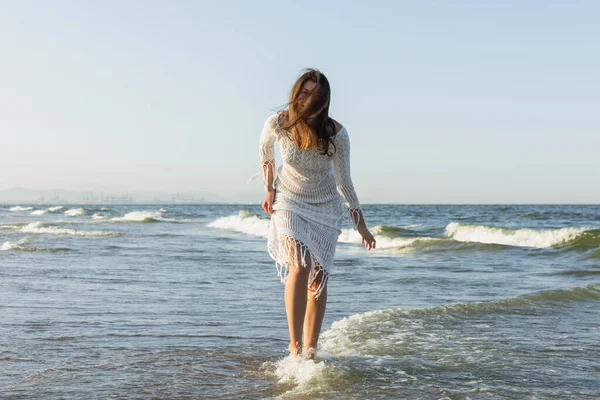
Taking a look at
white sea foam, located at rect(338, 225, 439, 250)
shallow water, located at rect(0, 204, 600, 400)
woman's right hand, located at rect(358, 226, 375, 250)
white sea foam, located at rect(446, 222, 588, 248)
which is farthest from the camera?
white sea foam, located at rect(446, 222, 588, 248)

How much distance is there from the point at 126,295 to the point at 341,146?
4.41m

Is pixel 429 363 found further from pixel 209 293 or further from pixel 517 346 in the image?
pixel 209 293

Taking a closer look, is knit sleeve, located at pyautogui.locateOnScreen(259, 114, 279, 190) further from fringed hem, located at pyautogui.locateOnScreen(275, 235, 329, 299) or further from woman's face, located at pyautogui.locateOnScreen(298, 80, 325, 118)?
fringed hem, located at pyautogui.locateOnScreen(275, 235, 329, 299)

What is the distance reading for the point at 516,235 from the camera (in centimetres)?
2464

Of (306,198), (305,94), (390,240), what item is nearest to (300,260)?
(306,198)

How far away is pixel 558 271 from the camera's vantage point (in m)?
12.7

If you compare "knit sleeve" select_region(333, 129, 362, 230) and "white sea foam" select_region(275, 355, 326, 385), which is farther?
"knit sleeve" select_region(333, 129, 362, 230)

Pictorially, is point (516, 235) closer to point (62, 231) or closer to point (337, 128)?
point (62, 231)

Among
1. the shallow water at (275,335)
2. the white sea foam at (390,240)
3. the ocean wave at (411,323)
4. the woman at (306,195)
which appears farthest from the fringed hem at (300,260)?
the white sea foam at (390,240)

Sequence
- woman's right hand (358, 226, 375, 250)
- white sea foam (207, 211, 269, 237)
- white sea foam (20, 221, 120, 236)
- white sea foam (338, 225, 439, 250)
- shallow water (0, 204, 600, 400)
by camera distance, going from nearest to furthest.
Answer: shallow water (0, 204, 600, 400) < woman's right hand (358, 226, 375, 250) < white sea foam (338, 225, 439, 250) < white sea foam (20, 221, 120, 236) < white sea foam (207, 211, 269, 237)

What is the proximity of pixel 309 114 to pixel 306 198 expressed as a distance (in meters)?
0.57

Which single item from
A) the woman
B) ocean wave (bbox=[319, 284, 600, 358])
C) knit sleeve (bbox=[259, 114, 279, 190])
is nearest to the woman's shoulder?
the woman

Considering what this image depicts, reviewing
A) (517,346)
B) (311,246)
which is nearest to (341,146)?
(311,246)

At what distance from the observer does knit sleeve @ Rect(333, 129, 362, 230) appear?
4551mm
